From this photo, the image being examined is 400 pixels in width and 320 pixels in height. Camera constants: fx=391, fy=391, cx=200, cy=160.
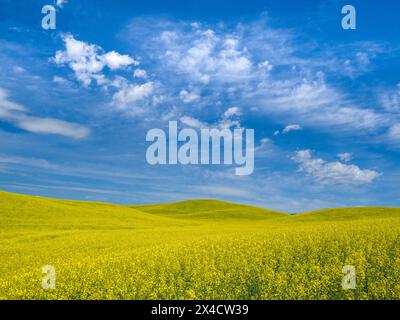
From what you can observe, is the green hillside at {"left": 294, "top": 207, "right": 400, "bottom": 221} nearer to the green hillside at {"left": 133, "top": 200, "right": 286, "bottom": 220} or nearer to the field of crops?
the green hillside at {"left": 133, "top": 200, "right": 286, "bottom": 220}

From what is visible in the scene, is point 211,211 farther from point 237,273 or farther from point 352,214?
point 237,273

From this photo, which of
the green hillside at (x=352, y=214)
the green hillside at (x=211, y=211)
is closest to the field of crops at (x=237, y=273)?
the green hillside at (x=352, y=214)

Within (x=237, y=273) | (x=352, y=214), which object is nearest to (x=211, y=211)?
(x=352, y=214)

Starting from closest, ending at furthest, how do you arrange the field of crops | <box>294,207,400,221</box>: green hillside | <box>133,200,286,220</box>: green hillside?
the field of crops
<box>294,207,400,221</box>: green hillside
<box>133,200,286,220</box>: green hillside

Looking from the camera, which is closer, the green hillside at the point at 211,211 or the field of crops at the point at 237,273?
the field of crops at the point at 237,273

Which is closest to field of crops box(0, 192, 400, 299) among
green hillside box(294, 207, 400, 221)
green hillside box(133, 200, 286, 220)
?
green hillside box(294, 207, 400, 221)

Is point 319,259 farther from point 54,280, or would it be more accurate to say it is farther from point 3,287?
point 3,287

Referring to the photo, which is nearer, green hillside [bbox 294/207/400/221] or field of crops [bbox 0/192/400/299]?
field of crops [bbox 0/192/400/299]

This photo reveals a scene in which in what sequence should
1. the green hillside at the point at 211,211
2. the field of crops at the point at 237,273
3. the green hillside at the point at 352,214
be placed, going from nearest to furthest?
the field of crops at the point at 237,273
the green hillside at the point at 352,214
the green hillside at the point at 211,211

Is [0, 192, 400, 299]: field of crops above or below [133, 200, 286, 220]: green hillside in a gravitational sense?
below

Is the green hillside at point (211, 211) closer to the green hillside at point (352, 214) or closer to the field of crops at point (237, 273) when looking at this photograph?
the green hillside at point (352, 214)

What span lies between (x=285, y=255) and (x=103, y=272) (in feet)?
25.2
